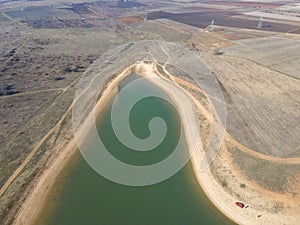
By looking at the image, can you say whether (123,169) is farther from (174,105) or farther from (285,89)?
(285,89)

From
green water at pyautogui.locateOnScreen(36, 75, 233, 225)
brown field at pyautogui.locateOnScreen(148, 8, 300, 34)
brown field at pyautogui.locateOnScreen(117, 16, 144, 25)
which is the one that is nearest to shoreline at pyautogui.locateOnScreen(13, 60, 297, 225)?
green water at pyautogui.locateOnScreen(36, 75, 233, 225)

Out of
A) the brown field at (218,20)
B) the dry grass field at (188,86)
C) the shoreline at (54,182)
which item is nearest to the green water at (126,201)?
the shoreline at (54,182)

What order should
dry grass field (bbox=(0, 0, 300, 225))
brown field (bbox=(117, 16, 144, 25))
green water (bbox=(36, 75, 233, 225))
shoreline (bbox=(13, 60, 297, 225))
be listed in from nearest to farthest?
1. shoreline (bbox=(13, 60, 297, 225))
2. green water (bbox=(36, 75, 233, 225))
3. dry grass field (bbox=(0, 0, 300, 225))
4. brown field (bbox=(117, 16, 144, 25))

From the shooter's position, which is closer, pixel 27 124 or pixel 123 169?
pixel 123 169

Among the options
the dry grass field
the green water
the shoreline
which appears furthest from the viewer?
the dry grass field

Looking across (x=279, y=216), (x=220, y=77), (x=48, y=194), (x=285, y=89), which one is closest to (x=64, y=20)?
(x=220, y=77)

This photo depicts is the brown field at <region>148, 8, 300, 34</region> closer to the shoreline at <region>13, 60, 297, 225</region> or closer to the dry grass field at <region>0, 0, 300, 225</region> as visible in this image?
the dry grass field at <region>0, 0, 300, 225</region>

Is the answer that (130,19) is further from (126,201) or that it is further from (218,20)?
(126,201)

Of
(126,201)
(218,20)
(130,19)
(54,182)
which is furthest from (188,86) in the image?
(130,19)
